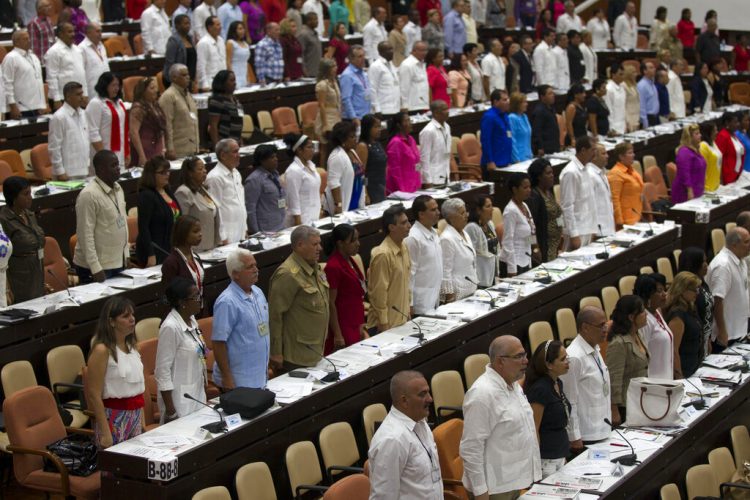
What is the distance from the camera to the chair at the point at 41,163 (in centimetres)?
1167

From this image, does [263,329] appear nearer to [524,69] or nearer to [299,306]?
[299,306]

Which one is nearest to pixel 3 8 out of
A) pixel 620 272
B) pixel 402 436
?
pixel 620 272

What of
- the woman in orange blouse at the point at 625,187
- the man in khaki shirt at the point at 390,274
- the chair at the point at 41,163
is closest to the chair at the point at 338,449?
the man in khaki shirt at the point at 390,274

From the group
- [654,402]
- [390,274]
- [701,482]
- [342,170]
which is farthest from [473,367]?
[342,170]

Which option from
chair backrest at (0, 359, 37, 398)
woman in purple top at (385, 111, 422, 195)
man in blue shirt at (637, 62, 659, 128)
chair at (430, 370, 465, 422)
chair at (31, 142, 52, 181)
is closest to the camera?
chair backrest at (0, 359, 37, 398)

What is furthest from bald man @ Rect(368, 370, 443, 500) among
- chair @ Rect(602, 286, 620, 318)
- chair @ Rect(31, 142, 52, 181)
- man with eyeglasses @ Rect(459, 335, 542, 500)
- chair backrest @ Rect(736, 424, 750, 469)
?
chair @ Rect(31, 142, 52, 181)

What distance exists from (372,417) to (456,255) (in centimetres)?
231

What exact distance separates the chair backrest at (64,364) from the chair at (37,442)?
60 centimetres

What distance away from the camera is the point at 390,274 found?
8.71 m

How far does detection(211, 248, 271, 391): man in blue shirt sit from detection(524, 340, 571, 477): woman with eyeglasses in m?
1.69

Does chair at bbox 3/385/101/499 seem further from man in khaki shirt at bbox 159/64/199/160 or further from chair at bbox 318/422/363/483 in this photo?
man in khaki shirt at bbox 159/64/199/160

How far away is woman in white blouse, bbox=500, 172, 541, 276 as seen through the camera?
1053 centimetres

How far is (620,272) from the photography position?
11156 mm

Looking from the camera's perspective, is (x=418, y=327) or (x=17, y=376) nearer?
(x=17, y=376)
